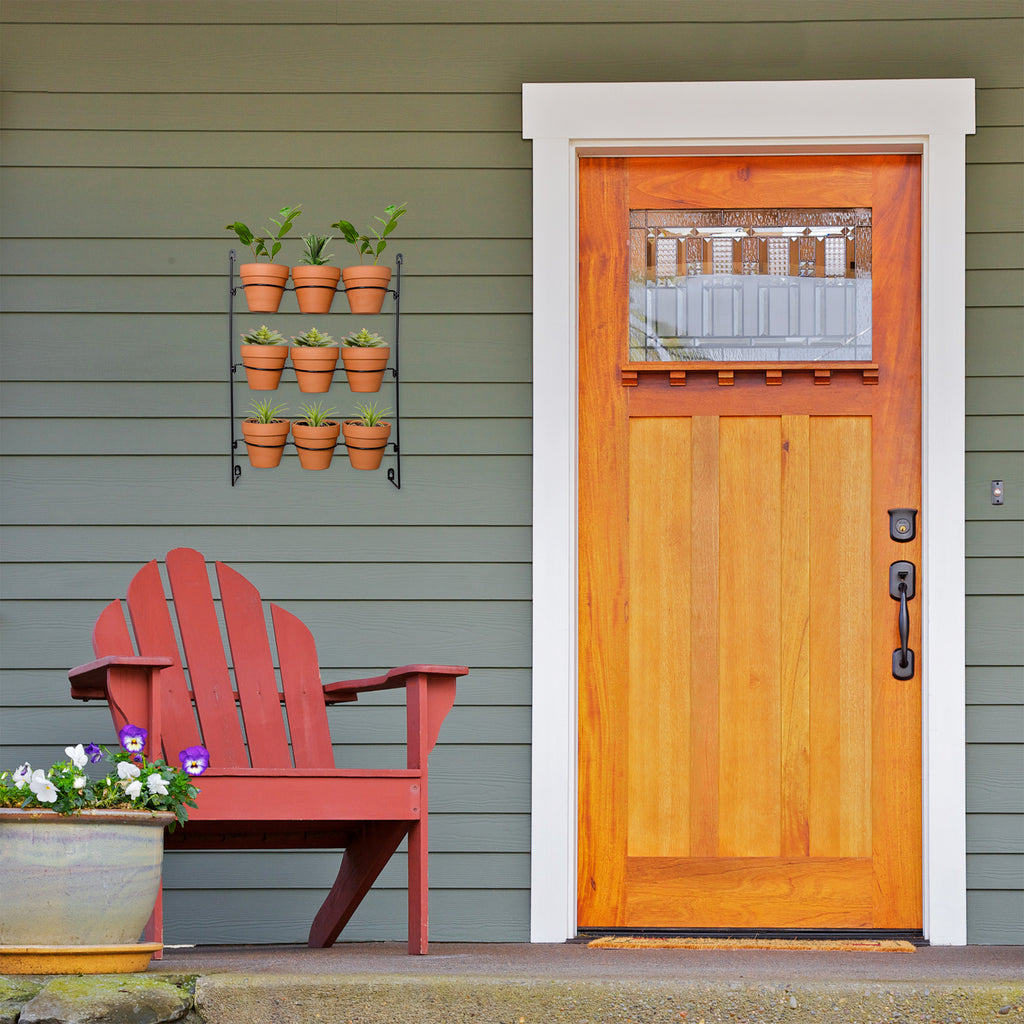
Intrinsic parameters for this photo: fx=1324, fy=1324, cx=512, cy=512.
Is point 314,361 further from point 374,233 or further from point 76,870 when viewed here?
point 76,870

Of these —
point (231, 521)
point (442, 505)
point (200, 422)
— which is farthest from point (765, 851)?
point (200, 422)

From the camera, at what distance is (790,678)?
134 inches

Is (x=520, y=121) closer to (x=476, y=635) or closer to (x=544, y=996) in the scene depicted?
(x=476, y=635)

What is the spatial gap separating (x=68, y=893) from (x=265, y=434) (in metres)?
1.43

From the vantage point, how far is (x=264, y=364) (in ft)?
11.0

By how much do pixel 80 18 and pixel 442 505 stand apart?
63.2 inches

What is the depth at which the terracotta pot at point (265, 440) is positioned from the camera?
336 cm

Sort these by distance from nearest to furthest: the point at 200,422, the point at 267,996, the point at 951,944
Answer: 1. the point at 267,996
2. the point at 951,944
3. the point at 200,422

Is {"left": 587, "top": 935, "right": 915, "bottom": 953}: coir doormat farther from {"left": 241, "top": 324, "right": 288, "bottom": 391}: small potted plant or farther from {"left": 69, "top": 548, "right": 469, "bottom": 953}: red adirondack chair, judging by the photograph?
{"left": 241, "top": 324, "right": 288, "bottom": 391}: small potted plant

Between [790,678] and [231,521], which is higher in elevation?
[231,521]

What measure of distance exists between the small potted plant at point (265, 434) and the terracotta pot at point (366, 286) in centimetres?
34

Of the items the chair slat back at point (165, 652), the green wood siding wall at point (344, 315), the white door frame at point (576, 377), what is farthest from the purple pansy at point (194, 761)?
the white door frame at point (576, 377)

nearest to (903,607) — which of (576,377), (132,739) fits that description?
(576,377)

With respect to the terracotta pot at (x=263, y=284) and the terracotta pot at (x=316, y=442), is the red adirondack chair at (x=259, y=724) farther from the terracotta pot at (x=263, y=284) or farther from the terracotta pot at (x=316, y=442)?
the terracotta pot at (x=263, y=284)
